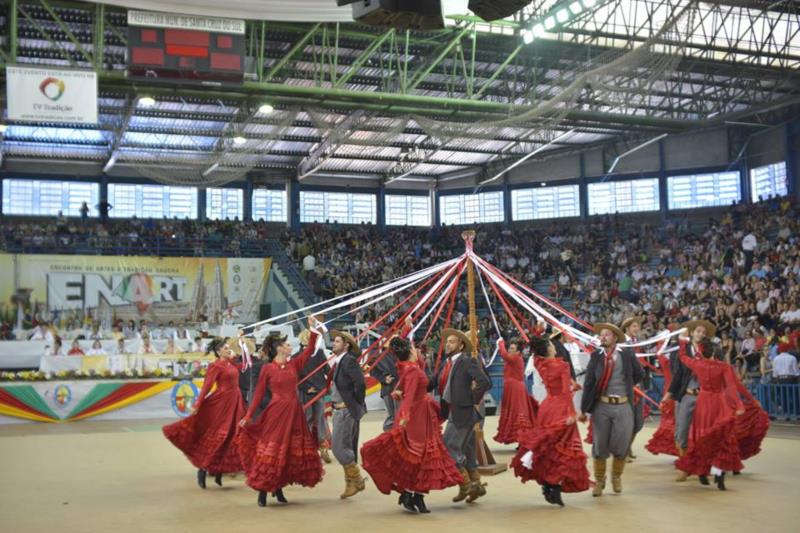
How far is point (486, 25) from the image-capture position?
22.1 metres

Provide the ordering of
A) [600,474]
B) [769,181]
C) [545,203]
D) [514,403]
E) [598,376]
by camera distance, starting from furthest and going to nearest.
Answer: [545,203] → [769,181] → [514,403] → [598,376] → [600,474]

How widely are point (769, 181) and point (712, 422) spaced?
24.2 m

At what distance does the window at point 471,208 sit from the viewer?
1533 inches

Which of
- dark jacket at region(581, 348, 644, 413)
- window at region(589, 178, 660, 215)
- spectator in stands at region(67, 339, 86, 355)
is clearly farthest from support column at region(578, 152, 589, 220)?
dark jacket at region(581, 348, 644, 413)

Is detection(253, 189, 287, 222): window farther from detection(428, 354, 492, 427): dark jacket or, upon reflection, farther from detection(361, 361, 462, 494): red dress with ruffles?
detection(361, 361, 462, 494): red dress with ruffles

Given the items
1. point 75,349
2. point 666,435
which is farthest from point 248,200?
point 666,435

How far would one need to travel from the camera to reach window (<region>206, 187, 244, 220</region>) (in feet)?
120

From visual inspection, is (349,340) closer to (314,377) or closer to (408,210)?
(314,377)

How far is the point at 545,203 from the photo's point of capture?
37.8m

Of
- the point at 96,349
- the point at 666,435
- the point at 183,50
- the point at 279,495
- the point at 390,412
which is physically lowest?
the point at 279,495

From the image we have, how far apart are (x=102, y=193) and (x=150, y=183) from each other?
1885 millimetres

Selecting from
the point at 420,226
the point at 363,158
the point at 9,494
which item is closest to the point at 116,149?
the point at 363,158

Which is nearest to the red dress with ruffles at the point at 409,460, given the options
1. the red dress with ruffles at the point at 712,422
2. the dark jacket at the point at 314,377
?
the dark jacket at the point at 314,377

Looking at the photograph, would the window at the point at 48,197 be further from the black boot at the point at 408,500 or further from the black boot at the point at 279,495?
the black boot at the point at 408,500
